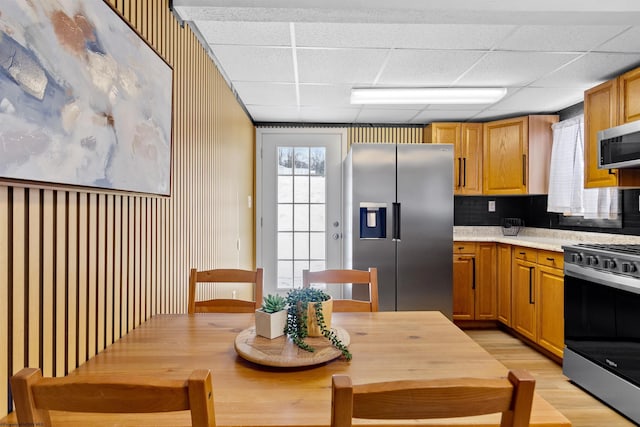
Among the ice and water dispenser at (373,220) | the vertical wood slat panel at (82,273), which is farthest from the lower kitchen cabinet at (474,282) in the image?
the vertical wood slat panel at (82,273)

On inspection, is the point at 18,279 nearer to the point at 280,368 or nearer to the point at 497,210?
the point at 280,368

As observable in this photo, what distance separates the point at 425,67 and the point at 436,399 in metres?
2.57

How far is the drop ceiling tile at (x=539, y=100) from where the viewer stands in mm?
3287

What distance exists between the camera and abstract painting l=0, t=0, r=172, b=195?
2.93ft

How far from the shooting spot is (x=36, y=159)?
0.96 m

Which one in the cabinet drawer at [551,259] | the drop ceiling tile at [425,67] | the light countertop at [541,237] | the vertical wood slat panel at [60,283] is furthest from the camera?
the light countertop at [541,237]

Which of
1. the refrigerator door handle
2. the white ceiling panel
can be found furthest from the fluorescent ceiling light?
the refrigerator door handle

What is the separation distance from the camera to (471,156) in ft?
13.8

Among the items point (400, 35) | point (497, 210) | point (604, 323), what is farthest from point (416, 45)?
point (497, 210)

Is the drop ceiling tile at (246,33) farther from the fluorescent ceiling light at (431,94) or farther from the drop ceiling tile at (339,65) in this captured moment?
the fluorescent ceiling light at (431,94)

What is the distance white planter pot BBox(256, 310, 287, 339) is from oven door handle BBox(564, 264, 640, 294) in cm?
205

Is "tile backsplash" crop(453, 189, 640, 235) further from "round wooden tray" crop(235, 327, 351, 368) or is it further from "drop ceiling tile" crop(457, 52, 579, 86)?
"round wooden tray" crop(235, 327, 351, 368)

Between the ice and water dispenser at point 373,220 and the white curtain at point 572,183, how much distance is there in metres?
1.66

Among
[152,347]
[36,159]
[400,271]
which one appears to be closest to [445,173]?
[400,271]
